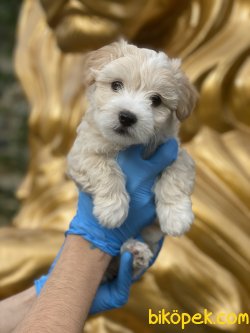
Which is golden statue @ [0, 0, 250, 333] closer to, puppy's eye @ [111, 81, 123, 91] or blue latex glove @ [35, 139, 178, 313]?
blue latex glove @ [35, 139, 178, 313]

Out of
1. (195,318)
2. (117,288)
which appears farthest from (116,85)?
(195,318)

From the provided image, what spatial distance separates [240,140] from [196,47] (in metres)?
0.31

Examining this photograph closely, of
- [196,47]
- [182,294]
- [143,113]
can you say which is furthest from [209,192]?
[143,113]

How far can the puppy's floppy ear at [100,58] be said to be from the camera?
124 cm

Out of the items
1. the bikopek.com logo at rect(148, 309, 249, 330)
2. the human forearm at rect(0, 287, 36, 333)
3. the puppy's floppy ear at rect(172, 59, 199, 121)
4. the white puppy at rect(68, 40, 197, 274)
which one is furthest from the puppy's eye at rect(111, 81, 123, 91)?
the bikopek.com logo at rect(148, 309, 249, 330)

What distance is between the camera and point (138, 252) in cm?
132

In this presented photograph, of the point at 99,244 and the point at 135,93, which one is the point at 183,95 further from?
the point at 99,244

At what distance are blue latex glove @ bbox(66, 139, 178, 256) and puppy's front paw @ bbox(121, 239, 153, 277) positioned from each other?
3 cm

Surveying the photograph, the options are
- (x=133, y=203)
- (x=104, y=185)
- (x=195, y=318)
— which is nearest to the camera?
(x=104, y=185)

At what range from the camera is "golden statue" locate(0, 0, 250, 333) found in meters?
1.87

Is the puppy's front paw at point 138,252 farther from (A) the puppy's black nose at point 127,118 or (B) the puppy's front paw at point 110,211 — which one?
(A) the puppy's black nose at point 127,118

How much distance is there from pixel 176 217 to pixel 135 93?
0.25 m

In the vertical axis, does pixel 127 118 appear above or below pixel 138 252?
above

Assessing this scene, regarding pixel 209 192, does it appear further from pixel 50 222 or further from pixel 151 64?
pixel 151 64
